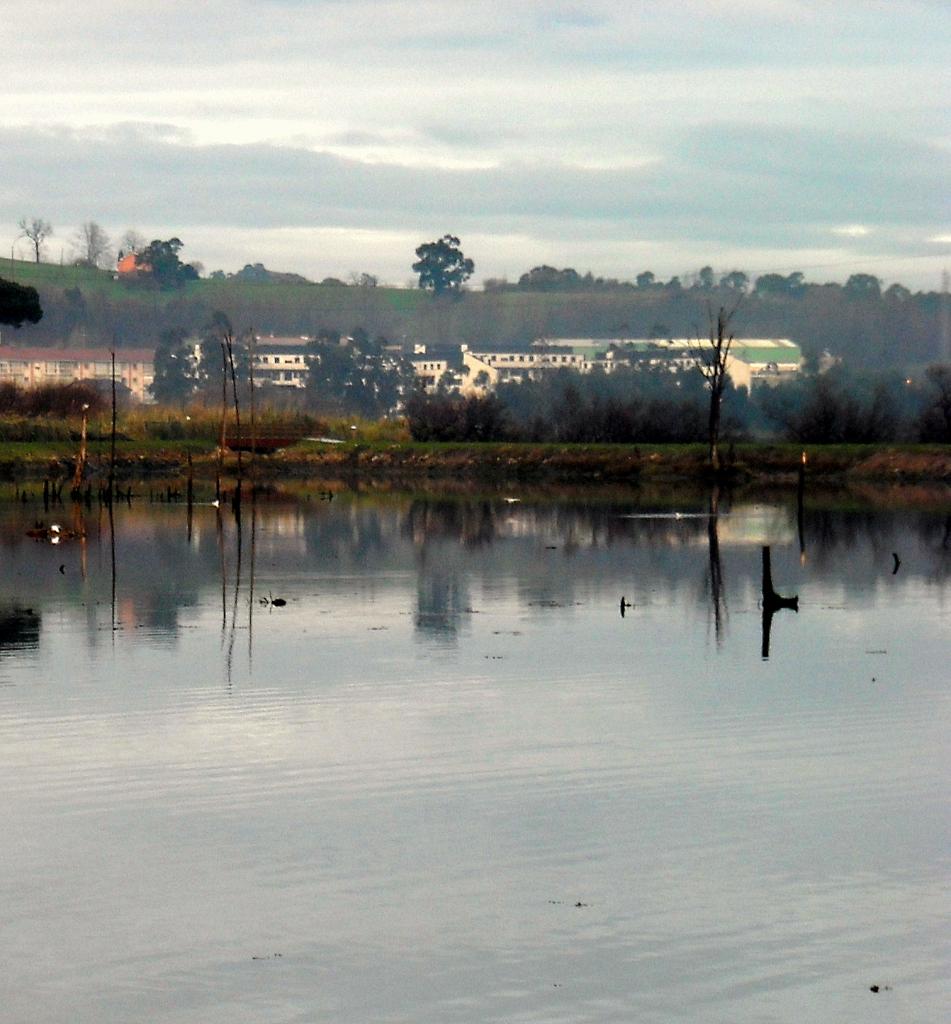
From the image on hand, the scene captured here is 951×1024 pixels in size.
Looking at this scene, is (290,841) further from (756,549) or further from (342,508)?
(342,508)

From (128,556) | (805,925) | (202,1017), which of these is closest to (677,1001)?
(805,925)

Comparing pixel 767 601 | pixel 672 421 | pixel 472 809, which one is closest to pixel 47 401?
pixel 672 421

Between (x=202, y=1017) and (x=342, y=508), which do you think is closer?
(x=202, y=1017)

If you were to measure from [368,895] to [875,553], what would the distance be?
33939 mm

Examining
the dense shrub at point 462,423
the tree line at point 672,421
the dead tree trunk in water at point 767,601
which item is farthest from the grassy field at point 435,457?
the dead tree trunk in water at point 767,601

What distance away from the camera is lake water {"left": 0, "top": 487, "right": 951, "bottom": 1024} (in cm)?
1305

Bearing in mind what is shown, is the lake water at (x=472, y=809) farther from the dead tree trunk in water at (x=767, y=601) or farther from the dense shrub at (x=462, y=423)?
the dense shrub at (x=462, y=423)

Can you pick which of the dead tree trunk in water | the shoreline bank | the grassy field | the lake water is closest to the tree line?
the grassy field

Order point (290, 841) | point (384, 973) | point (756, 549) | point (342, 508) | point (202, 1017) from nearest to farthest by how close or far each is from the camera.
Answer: point (202, 1017) < point (384, 973) < point (290, 841) < point (756, 549) < point (342, 508)

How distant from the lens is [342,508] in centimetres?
6675

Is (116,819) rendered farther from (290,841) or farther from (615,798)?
(615,798)

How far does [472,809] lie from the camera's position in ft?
58.0

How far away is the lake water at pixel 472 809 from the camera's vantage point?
42.8 ft

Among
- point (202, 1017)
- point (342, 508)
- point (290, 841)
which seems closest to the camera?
point (202, 1017)
